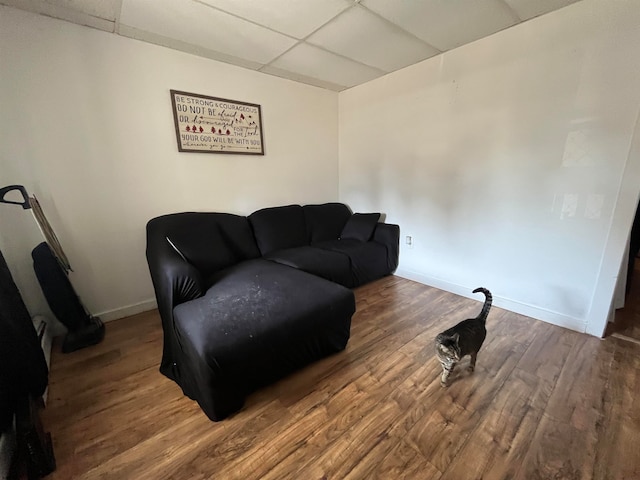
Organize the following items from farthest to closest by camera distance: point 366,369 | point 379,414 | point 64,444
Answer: point 366,369 < point 379,414 < point 64,444

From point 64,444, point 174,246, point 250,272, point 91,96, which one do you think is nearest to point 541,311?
point 250,272

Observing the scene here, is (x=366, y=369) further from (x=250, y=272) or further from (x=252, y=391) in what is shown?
(x=250, y=272)

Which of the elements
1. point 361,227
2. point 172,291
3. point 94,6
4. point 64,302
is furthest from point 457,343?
point 94,6

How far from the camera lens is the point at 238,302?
5.04 feet

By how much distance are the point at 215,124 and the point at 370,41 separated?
5.15ft

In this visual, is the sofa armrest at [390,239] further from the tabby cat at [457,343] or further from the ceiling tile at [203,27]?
the ceiling tile at [203,27]

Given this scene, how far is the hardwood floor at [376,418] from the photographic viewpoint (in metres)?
1.08

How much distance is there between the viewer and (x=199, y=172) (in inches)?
98.8

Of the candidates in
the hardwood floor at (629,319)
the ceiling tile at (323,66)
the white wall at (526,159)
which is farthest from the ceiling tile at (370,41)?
the hardwood floor at (629,319)

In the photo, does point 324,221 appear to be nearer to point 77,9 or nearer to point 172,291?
point 172,291

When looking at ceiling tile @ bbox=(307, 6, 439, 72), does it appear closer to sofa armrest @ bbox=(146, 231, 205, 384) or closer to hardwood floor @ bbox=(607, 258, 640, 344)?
sofa armrest @ bbox=(146, 231, 205, 384)

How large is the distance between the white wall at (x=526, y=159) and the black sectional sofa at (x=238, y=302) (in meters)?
1.02

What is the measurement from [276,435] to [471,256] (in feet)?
7.29

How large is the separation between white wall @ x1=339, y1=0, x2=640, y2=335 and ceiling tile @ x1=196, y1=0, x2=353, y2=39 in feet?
4.00
